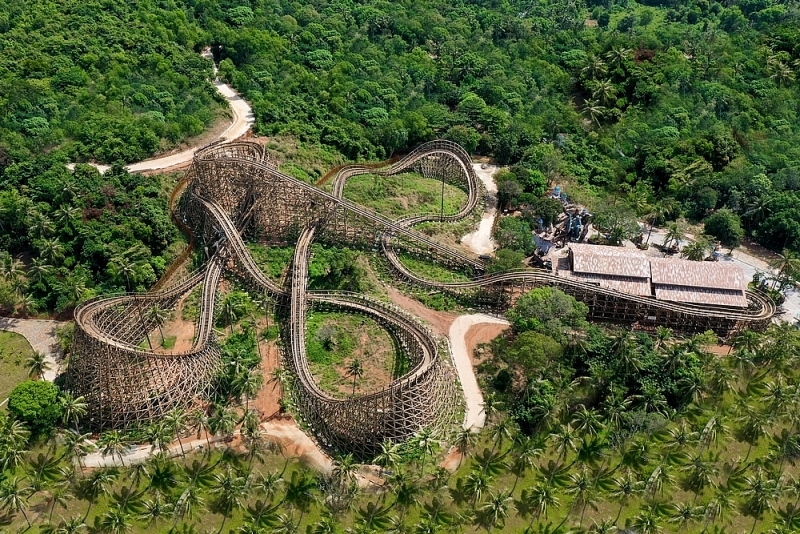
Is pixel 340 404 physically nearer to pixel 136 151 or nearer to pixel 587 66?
pixel 136 151

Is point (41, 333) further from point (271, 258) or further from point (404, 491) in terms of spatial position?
point (404, 491)

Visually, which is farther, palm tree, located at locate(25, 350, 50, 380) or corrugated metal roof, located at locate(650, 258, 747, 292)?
corrugated metal roof, located at locate(650, 258, 747, 292)

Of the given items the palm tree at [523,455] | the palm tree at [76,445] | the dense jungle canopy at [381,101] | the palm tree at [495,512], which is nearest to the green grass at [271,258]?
the dense jungle canopy at [381,101]

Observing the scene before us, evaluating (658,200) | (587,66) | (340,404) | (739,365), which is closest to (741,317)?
(739,365)

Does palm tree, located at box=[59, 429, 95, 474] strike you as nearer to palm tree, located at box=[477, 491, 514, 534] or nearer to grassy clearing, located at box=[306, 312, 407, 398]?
grassy clearing, located at box=[306, 312, 407, 398]

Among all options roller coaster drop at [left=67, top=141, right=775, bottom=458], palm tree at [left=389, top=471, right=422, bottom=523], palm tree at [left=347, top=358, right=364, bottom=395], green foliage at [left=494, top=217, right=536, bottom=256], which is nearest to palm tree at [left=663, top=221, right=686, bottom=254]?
roller coaster drop at [left=67, top=141, right=775, bottom=458]
